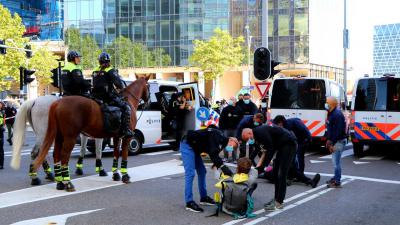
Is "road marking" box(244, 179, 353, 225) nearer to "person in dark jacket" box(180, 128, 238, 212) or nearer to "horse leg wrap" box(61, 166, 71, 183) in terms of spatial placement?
"person in dark jacket" box(180, 128, 238, 212)

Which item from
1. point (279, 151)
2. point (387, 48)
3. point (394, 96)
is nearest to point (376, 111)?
point (394, 96)

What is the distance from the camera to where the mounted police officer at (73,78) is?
10312 millimetres

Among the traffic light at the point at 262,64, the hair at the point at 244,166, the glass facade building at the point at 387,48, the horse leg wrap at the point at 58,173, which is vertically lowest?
the horse leg wrap at the point at 58,173

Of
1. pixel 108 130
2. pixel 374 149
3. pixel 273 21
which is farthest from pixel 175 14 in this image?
pixel 108 130

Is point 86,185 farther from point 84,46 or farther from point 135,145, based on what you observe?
point 84,46

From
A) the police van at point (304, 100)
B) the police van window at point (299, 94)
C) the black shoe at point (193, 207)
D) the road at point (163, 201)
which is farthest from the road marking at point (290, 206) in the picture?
the police van window at point (299, 94)

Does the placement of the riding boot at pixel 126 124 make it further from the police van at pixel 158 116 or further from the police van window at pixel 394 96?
the police van window at pixel 394 96

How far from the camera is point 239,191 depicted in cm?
766

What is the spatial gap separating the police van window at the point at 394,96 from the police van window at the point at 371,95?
0.50 feet

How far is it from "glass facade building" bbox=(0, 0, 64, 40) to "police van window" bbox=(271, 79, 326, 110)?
2808 inches

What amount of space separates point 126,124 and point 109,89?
32.6 inches

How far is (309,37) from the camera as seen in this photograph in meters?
67.4

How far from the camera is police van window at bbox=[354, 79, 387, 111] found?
1612 cm

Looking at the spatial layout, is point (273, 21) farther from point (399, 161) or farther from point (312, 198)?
point (312, 198)
